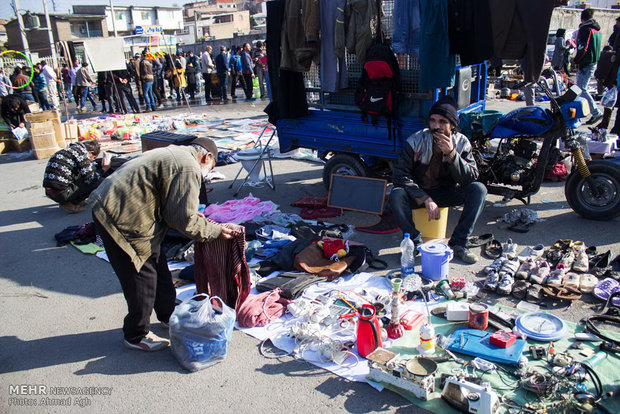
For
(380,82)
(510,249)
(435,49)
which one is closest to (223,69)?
(380,82)

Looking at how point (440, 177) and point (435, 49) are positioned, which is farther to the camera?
point (435, 49)

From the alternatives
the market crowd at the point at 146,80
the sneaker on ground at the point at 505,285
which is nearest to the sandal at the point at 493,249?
the sneaker on ground at the point at 505,285

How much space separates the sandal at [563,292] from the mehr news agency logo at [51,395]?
3432 mm

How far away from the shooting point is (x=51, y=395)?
10.4ft

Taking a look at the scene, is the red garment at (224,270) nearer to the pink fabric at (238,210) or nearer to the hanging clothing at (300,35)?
the pink fabric at (238,210)

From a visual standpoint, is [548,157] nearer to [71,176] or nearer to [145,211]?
[145,211]

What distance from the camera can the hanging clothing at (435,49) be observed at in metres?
5.19

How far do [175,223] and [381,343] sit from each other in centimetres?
165

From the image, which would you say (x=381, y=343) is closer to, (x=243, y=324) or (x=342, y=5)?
(x=243, y=324)

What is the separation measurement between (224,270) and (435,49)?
3472 mm

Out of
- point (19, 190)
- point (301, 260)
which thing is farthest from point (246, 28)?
point (301, 260)

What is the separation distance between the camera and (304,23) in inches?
236

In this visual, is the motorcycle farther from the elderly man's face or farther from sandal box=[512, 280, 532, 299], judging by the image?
sandal box=[512, 280, 532, 299]

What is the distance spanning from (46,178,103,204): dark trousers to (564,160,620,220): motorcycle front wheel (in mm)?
6258
